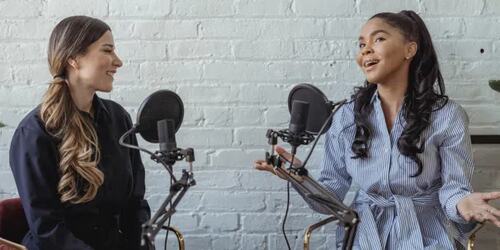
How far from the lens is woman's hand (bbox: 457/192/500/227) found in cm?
123

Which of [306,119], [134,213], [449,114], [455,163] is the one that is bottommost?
[134,213]

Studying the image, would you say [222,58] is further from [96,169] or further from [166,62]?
[96,169]

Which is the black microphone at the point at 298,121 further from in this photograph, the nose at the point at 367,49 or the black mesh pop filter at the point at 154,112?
the nose at the point at 367,49

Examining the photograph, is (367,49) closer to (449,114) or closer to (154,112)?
(449,114)

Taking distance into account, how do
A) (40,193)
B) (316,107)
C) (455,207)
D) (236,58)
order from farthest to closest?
(236,58), (455,207), (40,193), (316,107)

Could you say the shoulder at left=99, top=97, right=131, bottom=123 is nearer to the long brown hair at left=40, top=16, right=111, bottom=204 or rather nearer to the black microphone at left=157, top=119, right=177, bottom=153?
the long brown hair at left=40, top=16, right=111, bottom=204

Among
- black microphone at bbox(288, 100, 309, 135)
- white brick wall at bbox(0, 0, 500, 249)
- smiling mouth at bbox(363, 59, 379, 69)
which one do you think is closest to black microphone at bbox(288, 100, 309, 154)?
black microphone at bbox(288, 100, 309, 135)

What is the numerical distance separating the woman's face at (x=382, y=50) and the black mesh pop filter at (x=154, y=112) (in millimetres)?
562

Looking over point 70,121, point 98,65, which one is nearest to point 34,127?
point 70,121

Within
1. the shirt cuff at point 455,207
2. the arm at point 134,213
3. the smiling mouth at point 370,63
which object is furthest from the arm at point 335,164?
the arm at point 134,213

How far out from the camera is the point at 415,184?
1416 millimetres

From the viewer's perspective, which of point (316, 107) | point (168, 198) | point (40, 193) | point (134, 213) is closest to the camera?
point (168, 198)

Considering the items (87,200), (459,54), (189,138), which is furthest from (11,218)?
(459,54)

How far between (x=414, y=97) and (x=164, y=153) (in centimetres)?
77
